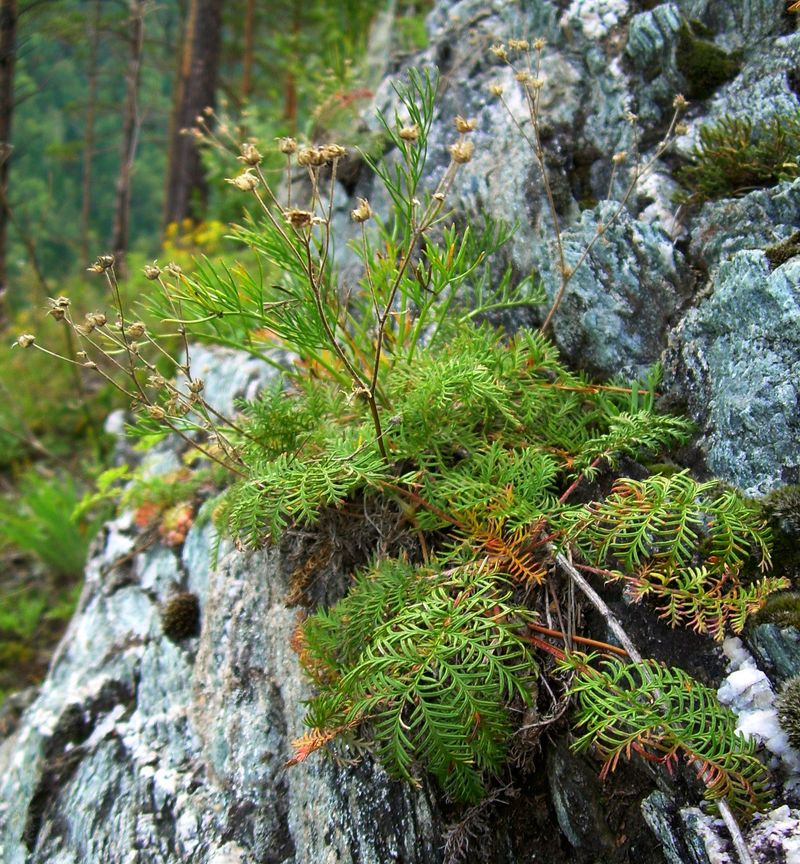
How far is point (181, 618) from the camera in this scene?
328 centimetres

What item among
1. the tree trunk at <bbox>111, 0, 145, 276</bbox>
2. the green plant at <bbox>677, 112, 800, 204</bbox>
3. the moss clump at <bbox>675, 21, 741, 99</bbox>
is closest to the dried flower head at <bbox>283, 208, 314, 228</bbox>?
the green plant at <bbox>677, 112, 800, 204</bbox>

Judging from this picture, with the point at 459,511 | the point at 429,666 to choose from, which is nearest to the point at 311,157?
the point at 459,511

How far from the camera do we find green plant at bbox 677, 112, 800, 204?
2.65 meters

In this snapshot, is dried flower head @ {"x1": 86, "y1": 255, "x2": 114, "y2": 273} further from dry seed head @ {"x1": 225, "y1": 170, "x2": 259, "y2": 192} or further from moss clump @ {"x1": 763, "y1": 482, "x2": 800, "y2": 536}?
moss clump @ {"x1": 763, "y1": 482, "x2": 800, "y2": 536}

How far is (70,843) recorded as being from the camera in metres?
2.82

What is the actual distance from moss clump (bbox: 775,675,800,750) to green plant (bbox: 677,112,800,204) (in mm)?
1827

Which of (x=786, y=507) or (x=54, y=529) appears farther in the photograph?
(x=54, y=529)

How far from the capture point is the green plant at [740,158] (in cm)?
265

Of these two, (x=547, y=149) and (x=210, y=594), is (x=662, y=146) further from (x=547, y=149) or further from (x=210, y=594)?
(x=210, y=594)

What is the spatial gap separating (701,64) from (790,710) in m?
2.85

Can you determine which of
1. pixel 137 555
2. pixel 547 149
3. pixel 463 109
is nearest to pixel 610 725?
pixel 547 149

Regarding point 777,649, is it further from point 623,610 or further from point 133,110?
point 133,110

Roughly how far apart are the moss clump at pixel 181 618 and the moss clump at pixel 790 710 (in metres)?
2.44

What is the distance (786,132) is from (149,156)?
120 feet
